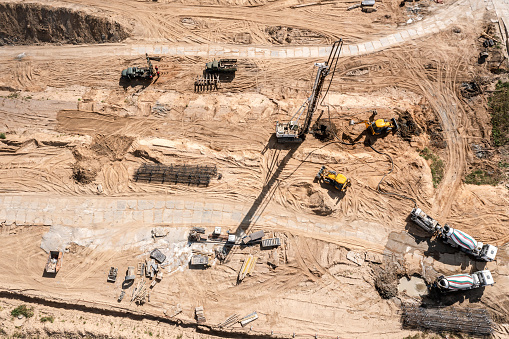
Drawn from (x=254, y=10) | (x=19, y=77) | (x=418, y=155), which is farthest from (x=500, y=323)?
(x=19, y=77)

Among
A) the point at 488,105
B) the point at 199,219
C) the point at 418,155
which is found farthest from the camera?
the point at 488,105

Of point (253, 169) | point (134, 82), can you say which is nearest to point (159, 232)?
point (253, 169)

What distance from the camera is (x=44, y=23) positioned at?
2819cm

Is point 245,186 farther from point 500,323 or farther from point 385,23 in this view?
point 385,23

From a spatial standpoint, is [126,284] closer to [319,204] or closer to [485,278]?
[319,204]

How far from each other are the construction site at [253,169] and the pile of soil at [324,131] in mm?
174

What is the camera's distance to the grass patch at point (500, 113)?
23156 mm

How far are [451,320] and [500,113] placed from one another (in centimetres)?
1713

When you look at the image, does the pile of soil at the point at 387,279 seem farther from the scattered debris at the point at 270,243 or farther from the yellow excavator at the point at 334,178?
the scattered debris at the point at 270,243

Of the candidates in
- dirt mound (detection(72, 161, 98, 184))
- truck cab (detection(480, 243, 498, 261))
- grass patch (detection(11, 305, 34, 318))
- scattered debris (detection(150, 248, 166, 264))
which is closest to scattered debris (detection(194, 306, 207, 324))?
scattered debris (detection(150, 248, 166, 264))

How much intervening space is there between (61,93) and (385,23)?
100 feet

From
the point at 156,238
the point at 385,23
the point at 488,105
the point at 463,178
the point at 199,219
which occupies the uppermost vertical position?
the point at 385,23

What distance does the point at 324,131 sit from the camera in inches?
909

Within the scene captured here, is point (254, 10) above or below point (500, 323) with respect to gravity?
above
